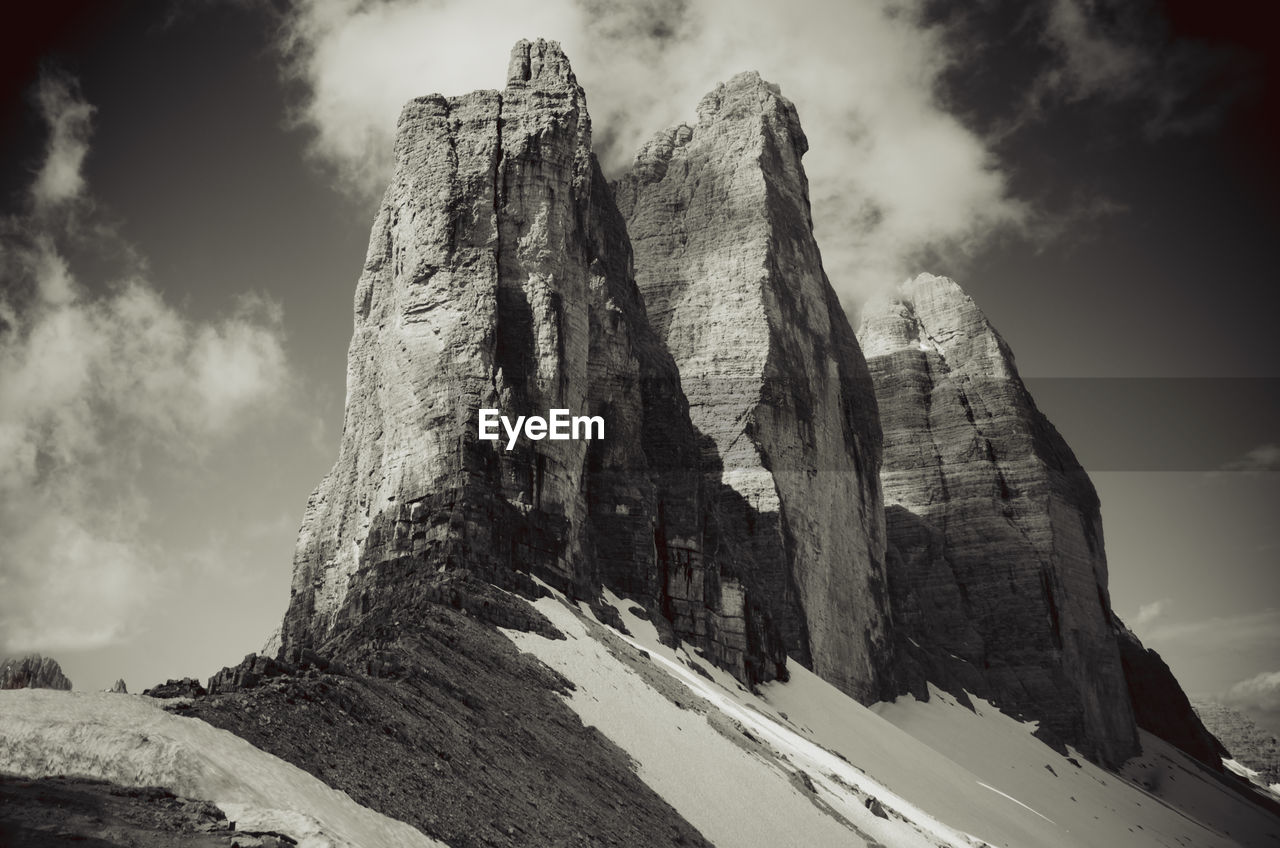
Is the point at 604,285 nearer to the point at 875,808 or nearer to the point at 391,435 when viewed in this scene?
the point at 391,435

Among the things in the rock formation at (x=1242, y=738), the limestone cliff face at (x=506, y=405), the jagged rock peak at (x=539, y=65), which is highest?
the jagged rock peak at (x=539, y=65)

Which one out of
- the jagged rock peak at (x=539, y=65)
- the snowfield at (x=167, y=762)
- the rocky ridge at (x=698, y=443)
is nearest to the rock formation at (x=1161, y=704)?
the rocky ridge at (x=698, y=443)

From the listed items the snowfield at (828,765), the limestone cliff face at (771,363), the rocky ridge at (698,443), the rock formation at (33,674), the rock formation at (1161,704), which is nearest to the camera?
the rock formation at (33,674)

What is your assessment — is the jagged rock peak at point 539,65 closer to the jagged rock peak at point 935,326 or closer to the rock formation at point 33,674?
the rock formation at point 33,674

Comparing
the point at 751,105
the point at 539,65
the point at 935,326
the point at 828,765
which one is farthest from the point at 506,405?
the point at 935,326

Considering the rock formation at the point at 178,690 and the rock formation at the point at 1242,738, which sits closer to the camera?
the rock formation at the point at 178,690

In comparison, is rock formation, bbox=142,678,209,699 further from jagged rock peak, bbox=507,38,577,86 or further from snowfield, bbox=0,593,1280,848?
jagged rock peak, bbox=507,38,577,86

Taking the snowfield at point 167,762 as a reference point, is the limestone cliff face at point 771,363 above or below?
above

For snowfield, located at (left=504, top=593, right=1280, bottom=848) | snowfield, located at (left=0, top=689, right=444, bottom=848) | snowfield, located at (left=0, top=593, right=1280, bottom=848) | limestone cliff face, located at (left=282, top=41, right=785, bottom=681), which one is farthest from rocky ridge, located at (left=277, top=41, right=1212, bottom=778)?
snowfield, located at (left=0, top=689, right=444, bottom=848)

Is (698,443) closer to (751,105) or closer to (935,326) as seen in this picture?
(751,105)
